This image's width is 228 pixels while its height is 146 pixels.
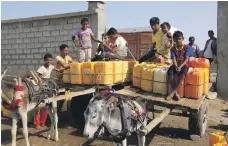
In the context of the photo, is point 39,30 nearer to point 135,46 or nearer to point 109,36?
point 135,46

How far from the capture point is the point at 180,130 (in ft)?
25.0

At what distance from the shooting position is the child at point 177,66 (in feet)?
18.2

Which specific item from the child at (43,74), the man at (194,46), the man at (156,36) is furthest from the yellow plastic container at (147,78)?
the man at (194,46)

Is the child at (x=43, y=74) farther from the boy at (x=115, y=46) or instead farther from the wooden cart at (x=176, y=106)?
the wooden cart at (x=176, y=106)

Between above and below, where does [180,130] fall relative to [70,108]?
below

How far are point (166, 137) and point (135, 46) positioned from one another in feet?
25.0

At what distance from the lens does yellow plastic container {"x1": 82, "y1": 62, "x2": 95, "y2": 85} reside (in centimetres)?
655

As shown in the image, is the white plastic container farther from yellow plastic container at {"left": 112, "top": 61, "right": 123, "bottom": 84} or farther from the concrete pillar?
the concrete pillar

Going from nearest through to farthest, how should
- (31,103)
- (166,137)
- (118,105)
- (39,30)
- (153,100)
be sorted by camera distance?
(118,105) < (153,100) < (31,103) < (166,137) < (39,30)

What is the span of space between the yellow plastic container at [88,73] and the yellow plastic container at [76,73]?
0.36 feet

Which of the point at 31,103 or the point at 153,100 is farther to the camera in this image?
the point at 31,103

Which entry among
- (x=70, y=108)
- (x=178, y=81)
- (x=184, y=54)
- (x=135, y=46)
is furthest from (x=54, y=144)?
(x=135, y=46)

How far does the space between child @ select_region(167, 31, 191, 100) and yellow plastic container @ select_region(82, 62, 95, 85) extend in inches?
78.1

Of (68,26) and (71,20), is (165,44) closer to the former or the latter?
(71,20)
